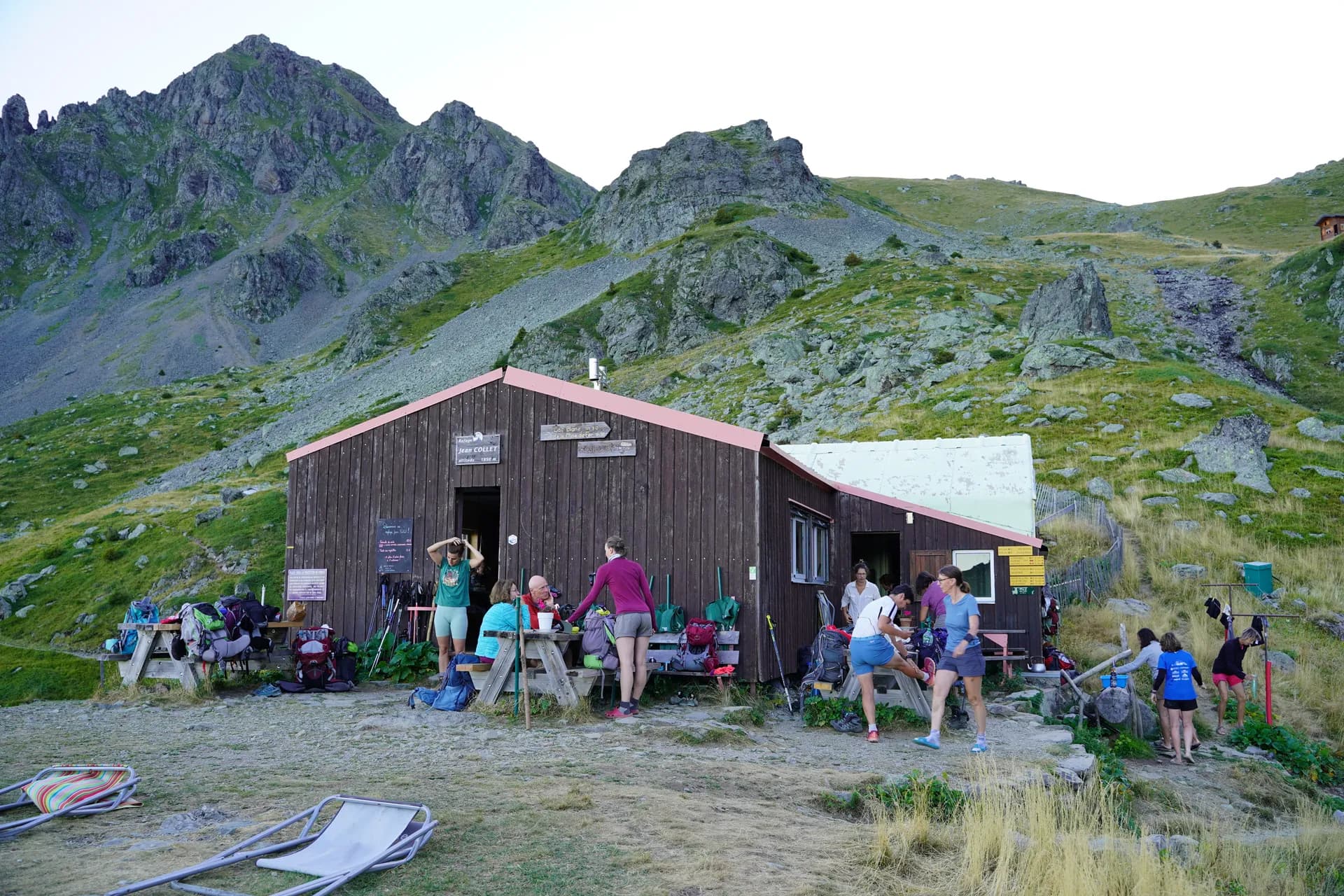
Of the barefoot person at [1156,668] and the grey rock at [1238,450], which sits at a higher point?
the grey rock at [1238,450]

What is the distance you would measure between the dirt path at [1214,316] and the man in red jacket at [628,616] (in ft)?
117

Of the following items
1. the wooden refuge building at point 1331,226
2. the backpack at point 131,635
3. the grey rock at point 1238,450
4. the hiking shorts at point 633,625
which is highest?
the wooden refuge building at point 1331,226

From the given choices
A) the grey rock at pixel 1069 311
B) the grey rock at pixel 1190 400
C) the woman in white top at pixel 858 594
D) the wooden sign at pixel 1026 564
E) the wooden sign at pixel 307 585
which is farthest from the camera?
the grey rock at pixel 1069 311

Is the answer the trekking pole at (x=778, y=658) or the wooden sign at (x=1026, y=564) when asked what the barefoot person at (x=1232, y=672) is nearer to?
the wooden sign at (x=1026, y=564)

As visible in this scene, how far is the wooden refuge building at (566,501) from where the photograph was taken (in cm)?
1220

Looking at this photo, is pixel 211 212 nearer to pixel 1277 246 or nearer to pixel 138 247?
pixel 138 247

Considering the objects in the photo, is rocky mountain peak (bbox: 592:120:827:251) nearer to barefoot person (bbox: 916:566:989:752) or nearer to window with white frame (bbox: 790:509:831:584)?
window with white frame (bbox: 790:509:831:584)

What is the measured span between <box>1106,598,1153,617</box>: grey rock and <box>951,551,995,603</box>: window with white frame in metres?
3.87

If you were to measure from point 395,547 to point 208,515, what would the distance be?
1669 cm

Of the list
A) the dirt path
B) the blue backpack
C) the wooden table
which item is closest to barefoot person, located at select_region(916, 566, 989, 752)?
the wooden table

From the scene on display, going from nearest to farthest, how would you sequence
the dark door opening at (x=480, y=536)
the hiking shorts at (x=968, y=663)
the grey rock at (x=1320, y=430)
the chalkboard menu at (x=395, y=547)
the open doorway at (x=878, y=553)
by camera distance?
1. the hiking shorts at (x=968, y=663)
2. the chalkboard menu at (x=395, y=547)
3. the dark door opening at (x=480, y=536)
4. the open doorway at (x=878, y=553)
5. the grey rock at (x=1320, y=430)

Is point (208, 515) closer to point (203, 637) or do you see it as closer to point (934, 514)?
point (203, 637)

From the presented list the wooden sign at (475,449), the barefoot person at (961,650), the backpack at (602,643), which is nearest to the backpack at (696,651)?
the backpack at (602,643)

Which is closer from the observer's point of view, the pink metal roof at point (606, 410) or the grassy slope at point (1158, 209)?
the pink metal roof at point (606, 410)
